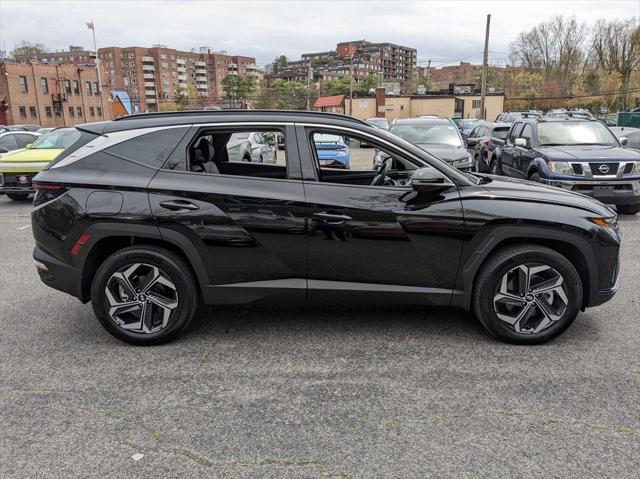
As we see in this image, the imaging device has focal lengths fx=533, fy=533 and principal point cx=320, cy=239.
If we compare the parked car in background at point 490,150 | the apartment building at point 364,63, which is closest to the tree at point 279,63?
the apartment building at point 364,63

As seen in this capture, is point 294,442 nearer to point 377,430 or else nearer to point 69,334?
point 377,430

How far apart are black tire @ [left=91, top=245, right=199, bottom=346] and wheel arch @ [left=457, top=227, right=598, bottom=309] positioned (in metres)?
2.11

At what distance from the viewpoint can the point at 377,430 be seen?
303 centimetres

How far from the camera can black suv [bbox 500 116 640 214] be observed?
29.5ft

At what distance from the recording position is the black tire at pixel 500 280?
158 inches

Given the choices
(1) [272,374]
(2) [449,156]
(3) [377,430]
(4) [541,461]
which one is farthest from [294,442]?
(2) [449,156]

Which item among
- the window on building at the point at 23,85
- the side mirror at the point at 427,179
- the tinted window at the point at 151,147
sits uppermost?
the window on building at the point at 23,85

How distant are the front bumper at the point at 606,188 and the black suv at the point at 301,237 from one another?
5.27 meters

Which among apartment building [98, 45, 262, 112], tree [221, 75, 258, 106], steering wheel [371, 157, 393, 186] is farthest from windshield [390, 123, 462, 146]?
apartment building [98, 45, 262, 112]

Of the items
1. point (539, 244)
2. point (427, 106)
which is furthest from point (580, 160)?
point (427, 106)

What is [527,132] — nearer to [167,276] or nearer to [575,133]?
[575,133]

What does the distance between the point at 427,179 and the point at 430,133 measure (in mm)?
8685

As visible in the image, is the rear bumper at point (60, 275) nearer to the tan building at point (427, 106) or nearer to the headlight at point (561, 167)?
the headlight at point (561, 167)

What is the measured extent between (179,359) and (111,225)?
44.7 inches
